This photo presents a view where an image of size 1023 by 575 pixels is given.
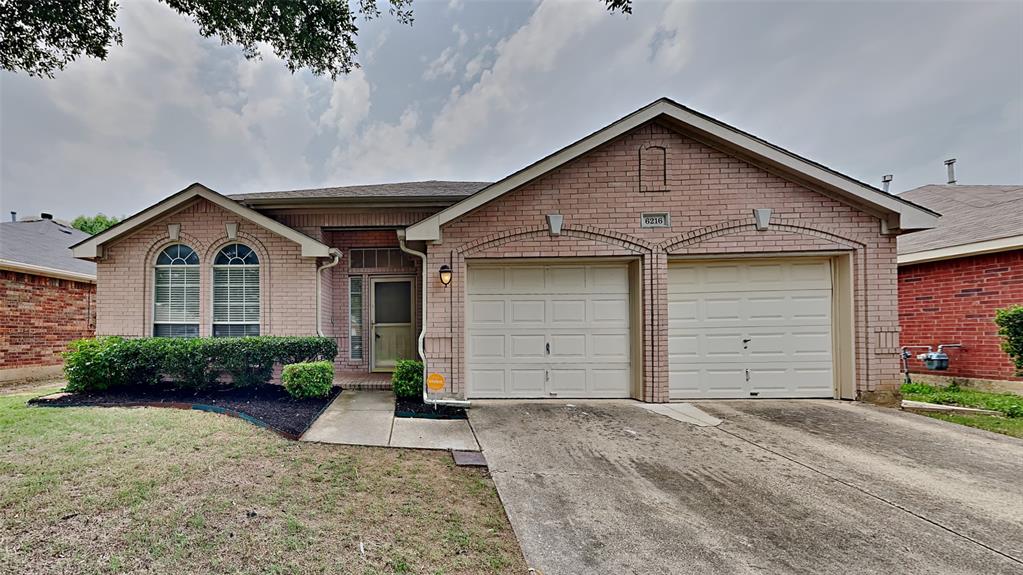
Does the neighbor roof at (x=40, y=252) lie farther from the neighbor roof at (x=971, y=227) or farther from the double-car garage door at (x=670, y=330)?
the neighbor roof at (x=971, y=227)

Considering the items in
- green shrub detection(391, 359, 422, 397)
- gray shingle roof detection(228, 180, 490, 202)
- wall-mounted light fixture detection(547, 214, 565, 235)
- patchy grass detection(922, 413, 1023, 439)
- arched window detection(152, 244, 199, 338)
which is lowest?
patchy grass detection(922, 413, 1023, 439)

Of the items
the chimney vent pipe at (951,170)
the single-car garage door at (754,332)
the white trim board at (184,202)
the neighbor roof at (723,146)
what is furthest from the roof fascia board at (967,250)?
the white trim board at (184,202)

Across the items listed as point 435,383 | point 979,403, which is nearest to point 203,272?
point 435,383

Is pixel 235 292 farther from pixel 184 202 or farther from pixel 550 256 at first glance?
pixel 550 256

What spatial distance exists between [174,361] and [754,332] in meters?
9.93

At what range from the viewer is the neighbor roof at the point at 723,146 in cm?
646

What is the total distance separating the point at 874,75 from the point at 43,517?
1728 cm

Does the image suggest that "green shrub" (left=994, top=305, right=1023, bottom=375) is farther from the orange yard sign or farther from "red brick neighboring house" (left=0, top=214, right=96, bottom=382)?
"red brick neighboring house" (left=0, top=214, right=96, bottom=382)

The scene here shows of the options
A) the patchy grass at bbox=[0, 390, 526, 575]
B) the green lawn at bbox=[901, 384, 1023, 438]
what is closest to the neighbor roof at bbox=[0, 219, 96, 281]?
the patchy grass at bbox=[0, 390, 526, 575]

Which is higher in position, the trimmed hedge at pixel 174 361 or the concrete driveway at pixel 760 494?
the trimmed hedge at pixel 174 361

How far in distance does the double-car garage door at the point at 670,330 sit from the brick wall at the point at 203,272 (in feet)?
11.6

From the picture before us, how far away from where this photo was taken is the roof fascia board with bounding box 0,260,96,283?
8.62 m

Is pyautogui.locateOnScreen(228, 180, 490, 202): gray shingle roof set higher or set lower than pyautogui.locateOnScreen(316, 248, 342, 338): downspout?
higher

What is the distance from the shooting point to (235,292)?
8.01m
